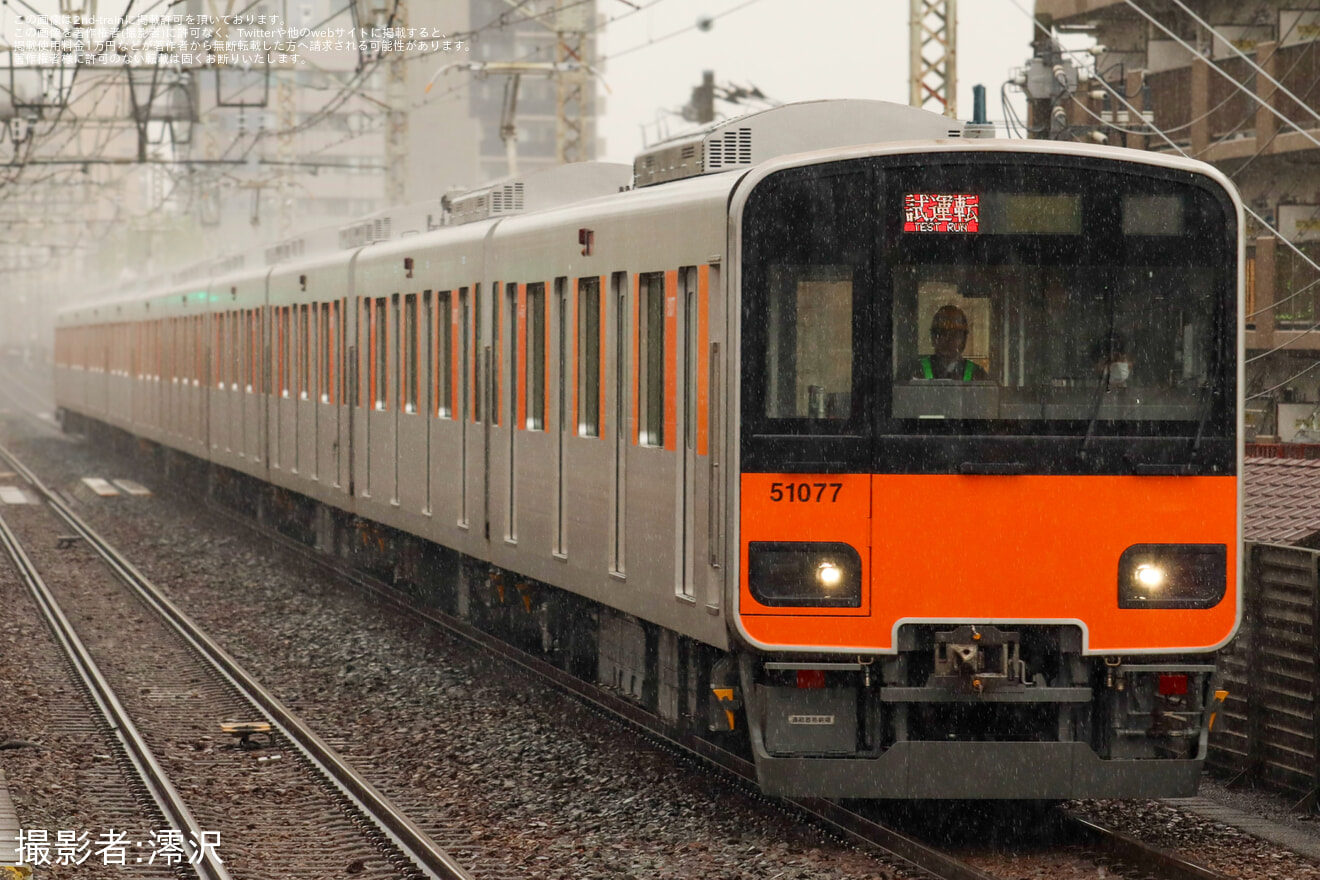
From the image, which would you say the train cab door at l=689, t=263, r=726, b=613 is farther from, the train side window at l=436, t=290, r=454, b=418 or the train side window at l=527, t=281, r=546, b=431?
the train side window at l=436, t=290, r=454, b=418

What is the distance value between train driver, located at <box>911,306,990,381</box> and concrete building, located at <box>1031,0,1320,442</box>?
12.7m

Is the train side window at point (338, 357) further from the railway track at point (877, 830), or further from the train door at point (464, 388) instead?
the railway track at point (877, 830)

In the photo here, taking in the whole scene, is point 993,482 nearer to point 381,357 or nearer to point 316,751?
point 316,751

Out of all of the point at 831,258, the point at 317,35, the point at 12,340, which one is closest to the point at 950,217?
the point at 831,258

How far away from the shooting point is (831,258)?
7691 mm

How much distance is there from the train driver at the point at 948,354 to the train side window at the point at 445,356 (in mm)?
6142

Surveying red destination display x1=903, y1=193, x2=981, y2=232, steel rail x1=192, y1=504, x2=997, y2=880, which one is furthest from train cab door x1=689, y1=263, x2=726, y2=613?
steel rail x1=192, y1=504, x2=997, y2=880

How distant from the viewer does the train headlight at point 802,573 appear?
7.61m

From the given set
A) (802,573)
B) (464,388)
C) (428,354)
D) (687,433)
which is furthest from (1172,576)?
(428,354)

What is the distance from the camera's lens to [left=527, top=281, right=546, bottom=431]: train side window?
36.7 ft

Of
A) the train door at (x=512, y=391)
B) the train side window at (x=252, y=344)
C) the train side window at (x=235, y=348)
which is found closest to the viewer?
the train door at (x=512, y=391)

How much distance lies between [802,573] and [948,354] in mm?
986

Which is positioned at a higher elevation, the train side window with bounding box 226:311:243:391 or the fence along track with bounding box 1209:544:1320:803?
the train side window with bounding box 226:311:243:391

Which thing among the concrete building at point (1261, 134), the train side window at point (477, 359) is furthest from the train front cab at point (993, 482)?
the concrete building at point (1261, 134)
